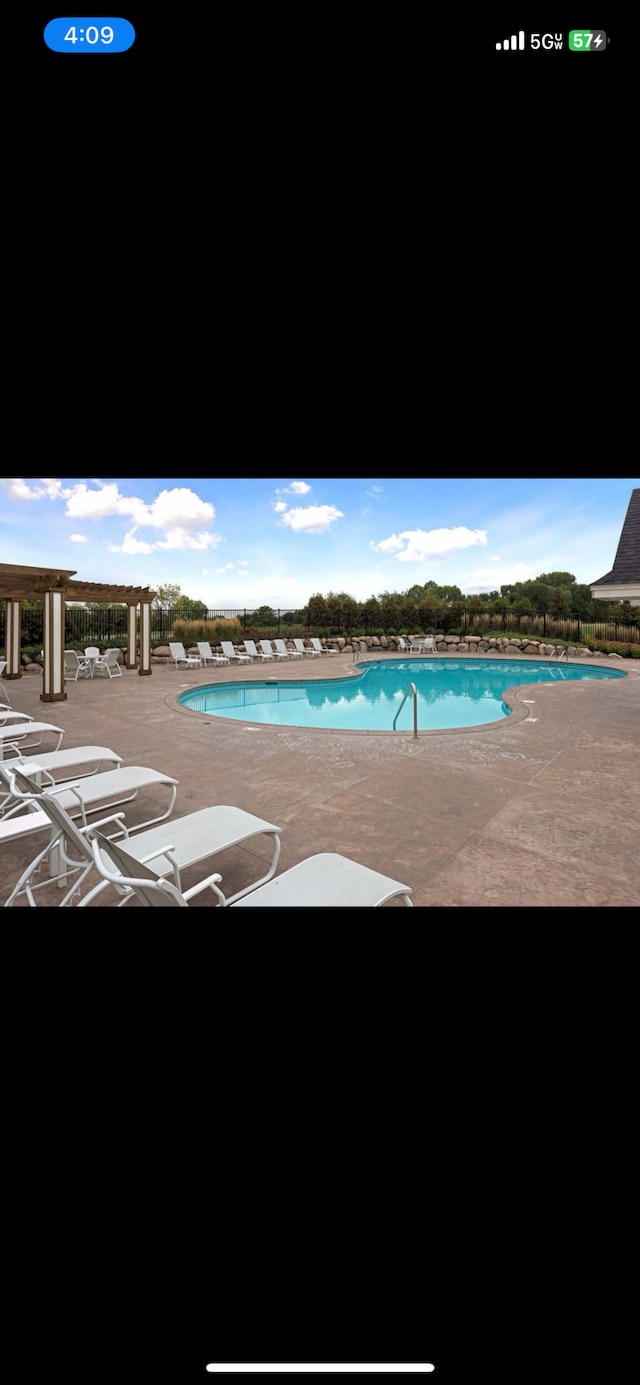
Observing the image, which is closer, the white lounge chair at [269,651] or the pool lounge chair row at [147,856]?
the pool lounge chair row at [147,856]

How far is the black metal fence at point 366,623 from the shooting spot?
691 inches

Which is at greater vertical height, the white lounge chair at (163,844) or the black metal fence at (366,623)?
the black metal fence at (366,623)

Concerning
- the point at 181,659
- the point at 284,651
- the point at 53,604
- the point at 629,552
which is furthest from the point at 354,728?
the point at 284,651

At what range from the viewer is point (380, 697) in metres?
12.1

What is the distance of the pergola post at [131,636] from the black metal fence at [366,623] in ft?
10.4

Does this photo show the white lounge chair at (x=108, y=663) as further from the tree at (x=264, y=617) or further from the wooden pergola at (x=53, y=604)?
the tree at (x=264, y=617)

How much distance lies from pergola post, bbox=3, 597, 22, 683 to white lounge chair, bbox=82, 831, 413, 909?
9.76 meters

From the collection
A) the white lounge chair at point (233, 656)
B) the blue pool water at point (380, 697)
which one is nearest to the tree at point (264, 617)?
the white lounge chair at point (233, 656)

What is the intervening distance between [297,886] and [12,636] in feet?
35.4
